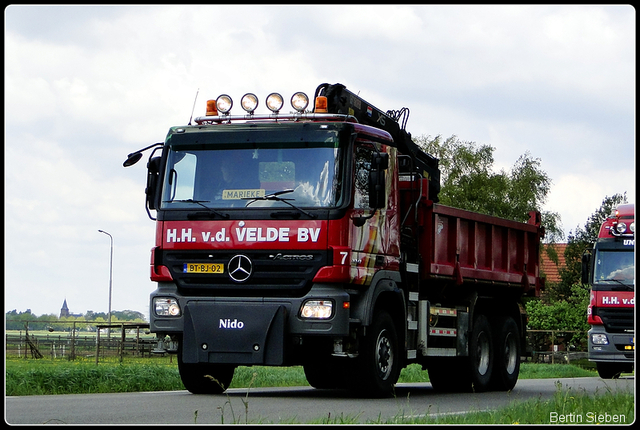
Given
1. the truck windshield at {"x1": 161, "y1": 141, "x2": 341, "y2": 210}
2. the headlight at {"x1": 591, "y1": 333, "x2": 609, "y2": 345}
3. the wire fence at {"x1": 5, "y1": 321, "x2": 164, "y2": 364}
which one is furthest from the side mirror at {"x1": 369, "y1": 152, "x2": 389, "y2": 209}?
the wire fence at {"x1": 5, "y1": 321, "x2": 164, "y2": 364}

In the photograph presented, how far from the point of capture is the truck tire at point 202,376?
1327 cm

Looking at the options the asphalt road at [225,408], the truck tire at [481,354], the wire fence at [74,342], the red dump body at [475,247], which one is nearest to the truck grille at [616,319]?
the red dump body at [475,247]

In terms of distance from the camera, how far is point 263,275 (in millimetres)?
12227

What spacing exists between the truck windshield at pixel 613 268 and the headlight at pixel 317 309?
38.7ft

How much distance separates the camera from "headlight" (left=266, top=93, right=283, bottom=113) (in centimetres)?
1312

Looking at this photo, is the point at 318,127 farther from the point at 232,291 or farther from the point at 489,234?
the point at 489,234

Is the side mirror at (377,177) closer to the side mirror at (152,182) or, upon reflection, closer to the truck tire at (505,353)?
the side mirror at (152,182)

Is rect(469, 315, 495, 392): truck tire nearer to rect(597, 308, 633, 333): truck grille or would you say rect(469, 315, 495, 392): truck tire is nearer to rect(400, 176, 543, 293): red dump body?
rect(400, 176, 543, 293): red dump body

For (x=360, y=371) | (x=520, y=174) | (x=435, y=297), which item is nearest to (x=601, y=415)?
(x=360, y=371)

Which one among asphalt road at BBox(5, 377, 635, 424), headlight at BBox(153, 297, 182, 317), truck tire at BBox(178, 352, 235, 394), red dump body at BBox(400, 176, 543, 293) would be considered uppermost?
red dump body at BBox(400, 176, 543, 293)

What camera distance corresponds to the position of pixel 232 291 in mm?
12391

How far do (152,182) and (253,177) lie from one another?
129cm

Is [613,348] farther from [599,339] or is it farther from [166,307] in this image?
[166,307]

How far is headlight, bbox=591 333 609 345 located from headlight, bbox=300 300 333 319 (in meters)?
12.2
